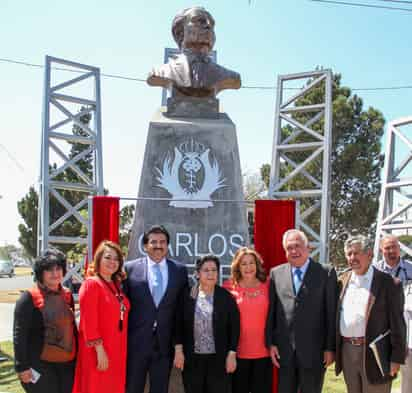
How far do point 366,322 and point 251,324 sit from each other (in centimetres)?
79

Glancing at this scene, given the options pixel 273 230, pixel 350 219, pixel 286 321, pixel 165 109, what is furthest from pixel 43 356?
pixel 350 219

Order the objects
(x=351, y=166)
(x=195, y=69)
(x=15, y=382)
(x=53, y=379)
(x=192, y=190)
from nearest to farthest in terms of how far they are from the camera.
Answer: (x=53, y=379) < (x=192, y=190) < (x=15, y=382) < (x=195, y=69) < (x=351, y=166)

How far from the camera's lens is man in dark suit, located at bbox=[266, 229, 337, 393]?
3.27m

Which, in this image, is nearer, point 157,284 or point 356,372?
point 356,372

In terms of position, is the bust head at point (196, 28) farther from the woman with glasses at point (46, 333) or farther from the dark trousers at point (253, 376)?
the dark trousers at point (253, 376)

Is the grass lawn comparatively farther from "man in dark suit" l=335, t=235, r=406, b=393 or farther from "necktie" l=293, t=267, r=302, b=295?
"necktie" l=293, t=267, r=302, b=295

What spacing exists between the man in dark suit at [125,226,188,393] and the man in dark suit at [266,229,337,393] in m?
0.73

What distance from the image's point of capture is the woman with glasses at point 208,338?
3.28 metres

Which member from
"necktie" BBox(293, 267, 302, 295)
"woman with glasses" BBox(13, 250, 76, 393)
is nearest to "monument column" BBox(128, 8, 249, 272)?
"necktie" BBox(293, 267, 302, 295)

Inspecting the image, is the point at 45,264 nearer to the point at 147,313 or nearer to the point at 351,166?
the point at 147,313

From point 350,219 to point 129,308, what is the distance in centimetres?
1230

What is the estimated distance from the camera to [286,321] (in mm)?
3326

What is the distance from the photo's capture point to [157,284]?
3.55 metres

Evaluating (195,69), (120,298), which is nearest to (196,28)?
(195,69)
